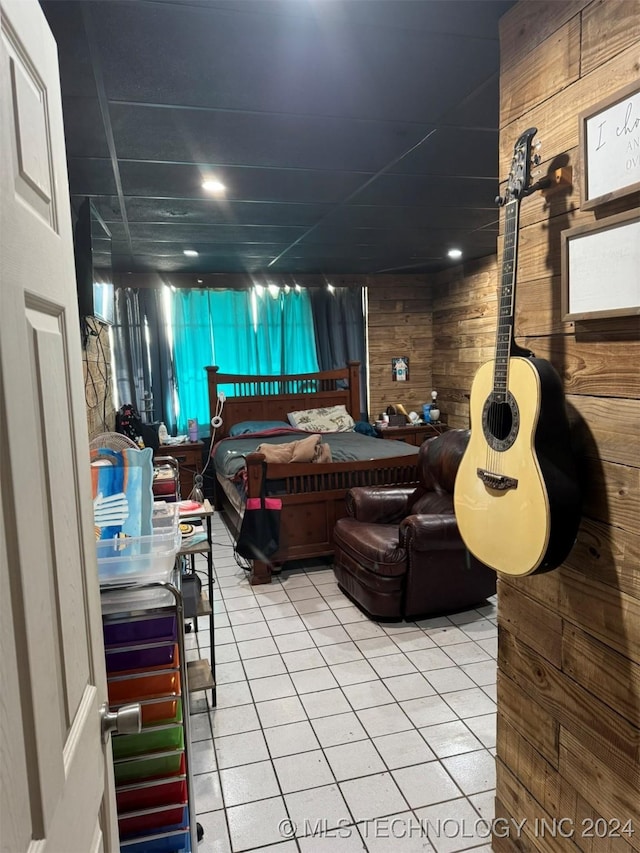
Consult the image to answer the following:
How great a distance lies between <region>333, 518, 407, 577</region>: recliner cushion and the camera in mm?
2885

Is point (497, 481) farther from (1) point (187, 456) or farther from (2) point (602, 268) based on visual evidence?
(1) point (187, 456)

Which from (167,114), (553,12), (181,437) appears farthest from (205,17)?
(181,437)

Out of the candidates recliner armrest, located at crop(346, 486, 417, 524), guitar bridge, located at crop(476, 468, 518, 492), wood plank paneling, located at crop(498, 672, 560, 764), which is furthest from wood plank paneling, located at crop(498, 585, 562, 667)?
recliner armrest, located at crop(346, 486, 417, 524)

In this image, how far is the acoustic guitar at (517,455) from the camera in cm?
123

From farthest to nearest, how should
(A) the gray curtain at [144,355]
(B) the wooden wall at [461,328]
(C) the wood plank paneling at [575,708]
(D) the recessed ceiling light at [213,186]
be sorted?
1. (A) the gray curtain at [144,355]
2. (B) the wooden wall at [461,328]
3. (D) the recessed ceiling light at [213,186]
4. (C) the wood plank paneling at [575,708]

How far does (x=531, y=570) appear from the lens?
1.27m

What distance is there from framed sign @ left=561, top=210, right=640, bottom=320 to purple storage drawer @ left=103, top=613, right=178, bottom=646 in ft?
3.87

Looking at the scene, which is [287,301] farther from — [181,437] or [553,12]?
[553,12]

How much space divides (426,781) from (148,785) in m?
1.01

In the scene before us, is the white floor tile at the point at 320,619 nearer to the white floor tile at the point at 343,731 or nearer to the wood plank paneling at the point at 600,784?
the white floor tile at the point at 343,731

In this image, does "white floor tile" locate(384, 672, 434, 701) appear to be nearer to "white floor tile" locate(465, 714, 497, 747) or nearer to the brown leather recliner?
"white floor tile" locate(465, 714, 497, 747)

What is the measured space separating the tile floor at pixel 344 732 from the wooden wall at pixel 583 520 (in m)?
0.37

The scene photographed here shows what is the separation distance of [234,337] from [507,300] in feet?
15.2

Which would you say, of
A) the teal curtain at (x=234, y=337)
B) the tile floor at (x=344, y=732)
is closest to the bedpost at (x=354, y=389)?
the teal curtain at (x=234, y=337)
